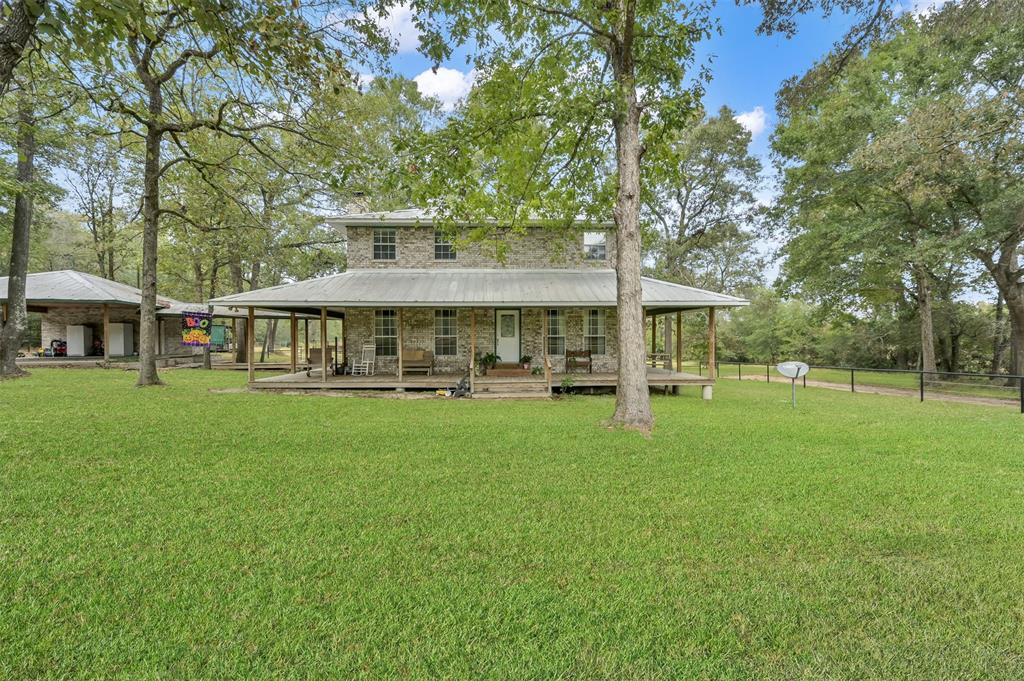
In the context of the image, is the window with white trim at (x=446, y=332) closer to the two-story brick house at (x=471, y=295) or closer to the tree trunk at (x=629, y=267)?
the two-story brick house at (x=471, y=295)

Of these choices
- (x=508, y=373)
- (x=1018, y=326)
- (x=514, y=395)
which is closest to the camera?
(x=514, y=395)

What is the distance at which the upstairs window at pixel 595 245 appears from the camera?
16109mm

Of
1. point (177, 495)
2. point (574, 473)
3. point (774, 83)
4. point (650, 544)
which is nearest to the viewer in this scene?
point (650, 544)

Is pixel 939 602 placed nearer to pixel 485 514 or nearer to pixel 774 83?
pixel 485 514

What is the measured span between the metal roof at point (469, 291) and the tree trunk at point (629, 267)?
4.12 metres

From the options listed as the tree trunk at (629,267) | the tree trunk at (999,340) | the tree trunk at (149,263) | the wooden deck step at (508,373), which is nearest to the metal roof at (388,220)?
the tree trunk at (149,263)

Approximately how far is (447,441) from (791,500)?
4328 millimetres

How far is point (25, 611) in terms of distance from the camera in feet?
8.03

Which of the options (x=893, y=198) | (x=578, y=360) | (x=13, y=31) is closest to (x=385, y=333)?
(x=578, y=360)

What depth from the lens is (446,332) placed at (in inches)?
574

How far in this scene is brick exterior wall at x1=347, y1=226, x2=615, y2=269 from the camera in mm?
15211

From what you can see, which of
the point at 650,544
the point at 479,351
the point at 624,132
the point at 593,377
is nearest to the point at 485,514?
the point at 650,544

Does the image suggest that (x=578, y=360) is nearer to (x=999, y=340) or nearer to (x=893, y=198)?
(x=893, y=198)

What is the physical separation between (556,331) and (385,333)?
5673 mm
